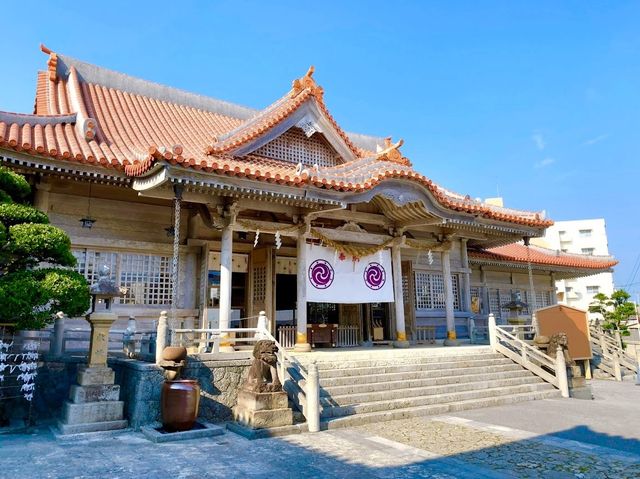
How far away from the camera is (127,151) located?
436 inches

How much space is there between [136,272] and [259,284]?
10.8ft

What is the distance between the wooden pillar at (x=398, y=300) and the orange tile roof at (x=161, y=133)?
2188 mm

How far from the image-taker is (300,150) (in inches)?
543

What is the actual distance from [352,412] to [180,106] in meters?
13.0

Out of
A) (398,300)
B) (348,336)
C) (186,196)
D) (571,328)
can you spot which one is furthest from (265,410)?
(571,328)

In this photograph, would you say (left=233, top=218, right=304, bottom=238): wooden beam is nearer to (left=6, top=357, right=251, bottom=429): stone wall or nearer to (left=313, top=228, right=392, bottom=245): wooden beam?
(left=313, top=228, right=392, bottom=245): wooden beam

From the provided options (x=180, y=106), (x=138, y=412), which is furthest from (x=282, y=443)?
(x=180, y=106)

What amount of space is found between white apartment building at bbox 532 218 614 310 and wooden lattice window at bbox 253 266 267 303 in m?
54.2

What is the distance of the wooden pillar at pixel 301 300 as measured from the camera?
11298mm

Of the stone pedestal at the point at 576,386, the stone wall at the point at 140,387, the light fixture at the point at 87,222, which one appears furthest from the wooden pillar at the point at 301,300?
the stone pedestal at the point at 576,386

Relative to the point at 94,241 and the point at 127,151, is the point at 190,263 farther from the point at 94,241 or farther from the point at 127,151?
the point at 127,151

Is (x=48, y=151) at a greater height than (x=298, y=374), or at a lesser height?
greater

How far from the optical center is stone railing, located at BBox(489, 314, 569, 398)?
11.2 meters

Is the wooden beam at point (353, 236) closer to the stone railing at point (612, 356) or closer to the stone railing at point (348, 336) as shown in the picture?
the stone railing at point (348, 336)
